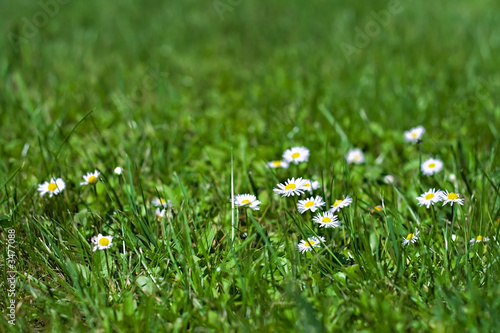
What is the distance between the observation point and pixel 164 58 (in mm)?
4066

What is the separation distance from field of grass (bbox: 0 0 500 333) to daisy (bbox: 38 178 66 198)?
51mm

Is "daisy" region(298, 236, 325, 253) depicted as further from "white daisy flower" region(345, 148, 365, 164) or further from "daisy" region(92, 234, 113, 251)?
"white daisy flower" region(345, 148, 365, 164)

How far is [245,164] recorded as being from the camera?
219 centimetres

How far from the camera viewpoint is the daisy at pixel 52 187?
1957mm

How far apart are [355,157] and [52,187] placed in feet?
4.45

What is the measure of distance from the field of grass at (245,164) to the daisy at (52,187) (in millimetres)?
51

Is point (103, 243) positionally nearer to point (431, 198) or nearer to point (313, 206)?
point (313, 206)

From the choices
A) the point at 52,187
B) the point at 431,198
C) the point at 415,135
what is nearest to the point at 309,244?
the point at 431,198

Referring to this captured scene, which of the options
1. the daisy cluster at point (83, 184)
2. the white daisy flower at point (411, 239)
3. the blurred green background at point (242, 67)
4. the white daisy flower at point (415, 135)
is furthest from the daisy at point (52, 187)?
the white daisy flower at point (415, 135)

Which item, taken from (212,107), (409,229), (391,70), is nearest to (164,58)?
(212,107)

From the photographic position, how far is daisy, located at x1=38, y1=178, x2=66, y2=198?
1957 mm

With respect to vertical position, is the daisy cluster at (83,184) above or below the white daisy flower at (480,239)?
above

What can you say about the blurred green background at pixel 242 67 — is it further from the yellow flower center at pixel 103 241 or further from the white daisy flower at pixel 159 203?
the yellow flower center at pixel 103 241

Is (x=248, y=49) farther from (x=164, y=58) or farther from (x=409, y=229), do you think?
(x=409, y=229)
